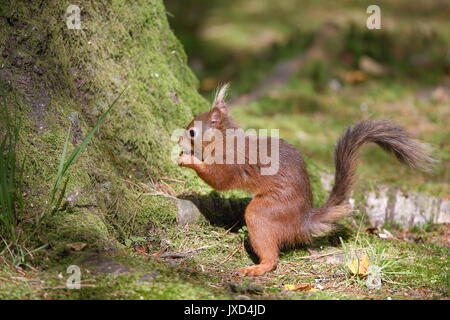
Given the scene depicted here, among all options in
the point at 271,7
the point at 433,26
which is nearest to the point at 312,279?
the point at 433,26

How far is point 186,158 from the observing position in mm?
3873

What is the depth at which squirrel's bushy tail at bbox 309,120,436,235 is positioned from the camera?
3695 millimetres

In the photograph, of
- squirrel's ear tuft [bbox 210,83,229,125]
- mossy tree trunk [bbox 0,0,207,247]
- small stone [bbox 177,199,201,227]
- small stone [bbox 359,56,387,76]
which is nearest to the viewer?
mossy tree trunk [bbox 0,0,207,247]

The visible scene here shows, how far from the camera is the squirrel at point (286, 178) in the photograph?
3.61 metres

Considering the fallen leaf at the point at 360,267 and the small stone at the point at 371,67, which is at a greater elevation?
the small stone at the point at 371,67

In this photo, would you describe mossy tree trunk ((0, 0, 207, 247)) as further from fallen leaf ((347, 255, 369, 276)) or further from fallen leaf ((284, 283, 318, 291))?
fallen leaf ((347, 255, 369, 276))

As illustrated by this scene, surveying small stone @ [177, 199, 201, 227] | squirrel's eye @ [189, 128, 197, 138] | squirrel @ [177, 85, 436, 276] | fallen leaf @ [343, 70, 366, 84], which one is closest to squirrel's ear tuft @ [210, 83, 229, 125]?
squirrel @ [177, 85, 436, 276]

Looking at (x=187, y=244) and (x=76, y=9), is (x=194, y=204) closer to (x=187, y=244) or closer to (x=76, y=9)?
(x=187, y=244)

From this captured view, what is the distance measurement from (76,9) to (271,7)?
8898mm

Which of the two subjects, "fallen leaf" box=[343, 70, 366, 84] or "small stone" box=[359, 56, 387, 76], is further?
"small stone" box=[359, 56, 387, 76]

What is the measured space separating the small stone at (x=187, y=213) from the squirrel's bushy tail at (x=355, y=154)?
0.73 m

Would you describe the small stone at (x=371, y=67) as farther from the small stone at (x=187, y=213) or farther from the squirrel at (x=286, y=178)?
the small stone at (x=187, y=213)

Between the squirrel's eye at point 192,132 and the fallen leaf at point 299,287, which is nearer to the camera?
the fallen leaf at point 299,287

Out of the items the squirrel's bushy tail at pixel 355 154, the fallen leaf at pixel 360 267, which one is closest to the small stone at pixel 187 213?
the squirrel's bushy tail at pixel 355 154
